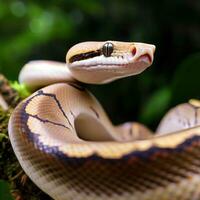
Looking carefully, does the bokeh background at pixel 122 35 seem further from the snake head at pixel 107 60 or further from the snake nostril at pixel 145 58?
the snake nostril at pixel 145 58

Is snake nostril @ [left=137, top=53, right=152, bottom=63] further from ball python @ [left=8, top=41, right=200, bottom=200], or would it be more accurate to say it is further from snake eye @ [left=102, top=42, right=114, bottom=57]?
snake eye @ [left=102, top=42, right=114, bottom=57]

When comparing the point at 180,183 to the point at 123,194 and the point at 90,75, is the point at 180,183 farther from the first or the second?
the point at 90,75

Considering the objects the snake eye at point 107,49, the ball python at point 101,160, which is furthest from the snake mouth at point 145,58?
the snake eye at point 107,49

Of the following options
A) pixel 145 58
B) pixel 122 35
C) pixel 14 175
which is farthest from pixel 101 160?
pixel 122 35

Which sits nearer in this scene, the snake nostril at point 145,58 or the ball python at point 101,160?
the ball python at point 101,160

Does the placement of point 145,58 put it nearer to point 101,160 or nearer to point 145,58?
point 145,58

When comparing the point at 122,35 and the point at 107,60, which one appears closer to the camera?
the point at 107,60
